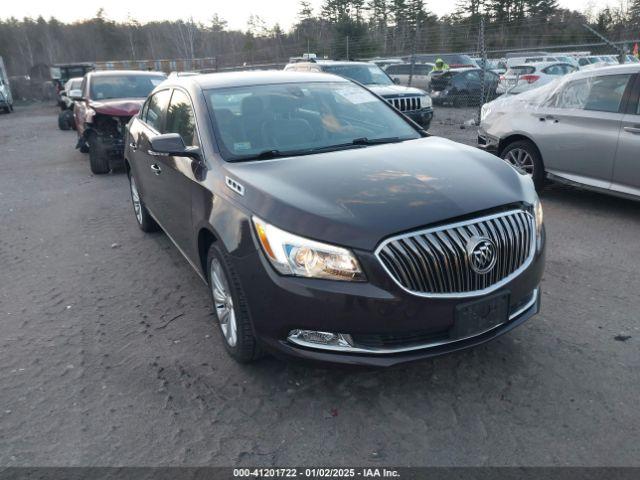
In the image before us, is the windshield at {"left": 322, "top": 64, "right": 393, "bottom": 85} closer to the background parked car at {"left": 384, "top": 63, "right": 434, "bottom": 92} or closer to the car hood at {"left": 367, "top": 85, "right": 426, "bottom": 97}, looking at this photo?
the car hood at {"left": 367, "top": 85, "right": 426, "bottom": 97}

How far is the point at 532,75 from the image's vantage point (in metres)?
17.7

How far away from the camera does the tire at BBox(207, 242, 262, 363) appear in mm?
3004

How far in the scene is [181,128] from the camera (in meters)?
4.19

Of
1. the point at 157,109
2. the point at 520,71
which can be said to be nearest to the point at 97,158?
the point at 157,109

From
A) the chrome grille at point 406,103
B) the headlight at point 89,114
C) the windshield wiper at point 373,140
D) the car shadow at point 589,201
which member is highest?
the windshield wiper at point 373,140

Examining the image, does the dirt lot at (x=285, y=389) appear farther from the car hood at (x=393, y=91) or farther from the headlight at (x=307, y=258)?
the car hood at (x=393, y=91)

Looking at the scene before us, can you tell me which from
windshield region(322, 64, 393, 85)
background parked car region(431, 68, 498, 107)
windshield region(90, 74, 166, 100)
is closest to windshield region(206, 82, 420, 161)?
windshield region(90, 74, 166, 100)

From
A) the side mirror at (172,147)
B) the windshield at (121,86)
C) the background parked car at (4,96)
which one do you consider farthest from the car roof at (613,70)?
the background parked car at (4,96)

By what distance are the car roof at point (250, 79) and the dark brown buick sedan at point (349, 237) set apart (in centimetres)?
39

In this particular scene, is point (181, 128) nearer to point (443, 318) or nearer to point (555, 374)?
point (443, 318)

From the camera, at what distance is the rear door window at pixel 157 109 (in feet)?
15.9

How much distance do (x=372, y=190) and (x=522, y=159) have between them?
4.64 m

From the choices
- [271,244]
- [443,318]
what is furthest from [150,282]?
[443,318]

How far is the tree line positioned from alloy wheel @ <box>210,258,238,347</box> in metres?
14.1
